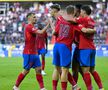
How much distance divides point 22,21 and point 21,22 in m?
0.36

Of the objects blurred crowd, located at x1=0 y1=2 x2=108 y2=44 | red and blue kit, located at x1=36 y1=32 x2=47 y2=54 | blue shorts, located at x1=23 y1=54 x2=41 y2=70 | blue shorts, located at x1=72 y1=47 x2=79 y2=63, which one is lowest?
blurred crowd, located at x1=0 y1=2 x2=108 y2=44

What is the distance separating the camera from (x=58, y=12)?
14.3 m

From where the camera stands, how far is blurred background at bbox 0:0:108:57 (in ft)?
124

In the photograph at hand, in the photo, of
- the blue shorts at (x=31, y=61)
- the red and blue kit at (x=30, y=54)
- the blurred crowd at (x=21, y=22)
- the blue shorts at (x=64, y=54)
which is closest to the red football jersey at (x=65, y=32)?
the blue shorts at (x=64, y=54)

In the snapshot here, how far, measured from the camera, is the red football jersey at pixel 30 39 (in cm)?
1471

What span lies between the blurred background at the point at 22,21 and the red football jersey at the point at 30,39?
22.1m

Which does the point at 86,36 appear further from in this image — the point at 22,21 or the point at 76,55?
the point at 22,21

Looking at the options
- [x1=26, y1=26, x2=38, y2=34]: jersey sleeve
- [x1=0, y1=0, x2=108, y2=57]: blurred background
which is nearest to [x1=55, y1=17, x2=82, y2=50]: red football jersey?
[x1=26, y1=26, x2=38, y2=34]: jersey sleeve

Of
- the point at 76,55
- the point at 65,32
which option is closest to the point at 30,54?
the point at 76,55

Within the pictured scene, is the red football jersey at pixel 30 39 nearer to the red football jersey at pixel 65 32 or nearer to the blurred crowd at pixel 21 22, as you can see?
the red football jersey at pixel 65 32

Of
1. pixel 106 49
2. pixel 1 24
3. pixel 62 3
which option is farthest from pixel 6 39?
pixel 62 3

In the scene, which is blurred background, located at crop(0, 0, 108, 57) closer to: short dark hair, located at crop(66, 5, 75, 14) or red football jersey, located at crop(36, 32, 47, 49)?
red football jersey, located at crop(36, 32, 47, 49)

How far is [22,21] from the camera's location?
44.6m

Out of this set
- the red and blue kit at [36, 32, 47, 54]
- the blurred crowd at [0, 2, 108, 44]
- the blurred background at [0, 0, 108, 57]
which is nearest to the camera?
the red and blue kit at [36, 32, 47, 54]
